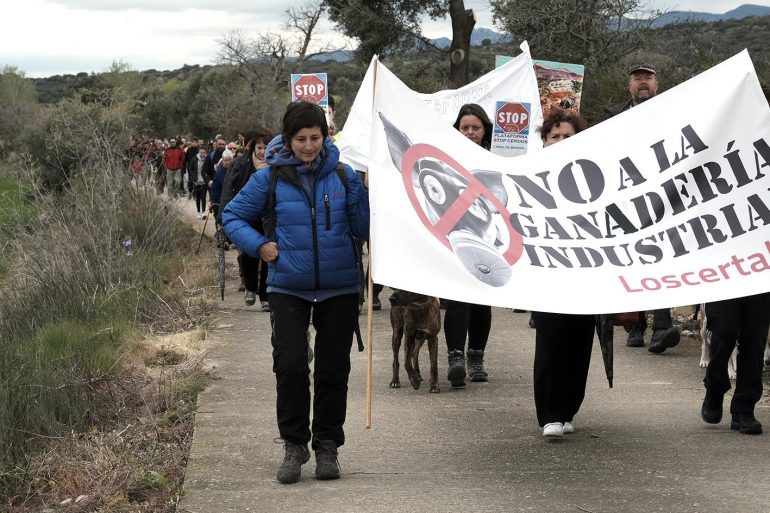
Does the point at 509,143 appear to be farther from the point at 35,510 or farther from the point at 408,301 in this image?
the point at 35,510

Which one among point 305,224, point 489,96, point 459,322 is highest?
point 489,96

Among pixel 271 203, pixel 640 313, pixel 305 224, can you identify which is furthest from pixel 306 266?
pixel 640 313

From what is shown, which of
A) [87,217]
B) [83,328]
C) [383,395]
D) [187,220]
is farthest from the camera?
[187,220]

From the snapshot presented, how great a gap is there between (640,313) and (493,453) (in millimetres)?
3906

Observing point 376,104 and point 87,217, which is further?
point 87,217

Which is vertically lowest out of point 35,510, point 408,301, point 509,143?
point 35,510

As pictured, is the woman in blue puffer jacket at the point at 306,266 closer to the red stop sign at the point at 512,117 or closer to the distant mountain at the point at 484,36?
the red stop sign at the point at 512,117

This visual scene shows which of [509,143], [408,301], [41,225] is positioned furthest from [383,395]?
[41,225]

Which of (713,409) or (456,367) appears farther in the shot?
(456,367)

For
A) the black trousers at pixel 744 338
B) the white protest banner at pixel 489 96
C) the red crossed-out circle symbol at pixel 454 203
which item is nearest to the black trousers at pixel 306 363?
the red crossed-out circle symbol at pixel 454 203

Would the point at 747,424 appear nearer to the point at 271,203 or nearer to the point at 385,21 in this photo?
the point at 271,203

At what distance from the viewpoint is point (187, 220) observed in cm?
2189

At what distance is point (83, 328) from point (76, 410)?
2.59 meters

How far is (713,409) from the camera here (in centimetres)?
773
